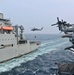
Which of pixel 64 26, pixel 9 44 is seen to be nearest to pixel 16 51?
pixel 9 44

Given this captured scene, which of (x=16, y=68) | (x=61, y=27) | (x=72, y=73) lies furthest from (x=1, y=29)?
(x=72, y=73)

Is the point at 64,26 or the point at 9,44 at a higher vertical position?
the point at 64,26

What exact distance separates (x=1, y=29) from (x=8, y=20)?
247 inches

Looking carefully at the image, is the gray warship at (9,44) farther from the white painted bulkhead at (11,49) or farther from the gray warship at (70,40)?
the gray warship at (70,40)

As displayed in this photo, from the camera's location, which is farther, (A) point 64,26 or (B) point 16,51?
(B) point 16,51

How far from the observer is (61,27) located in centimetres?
2645

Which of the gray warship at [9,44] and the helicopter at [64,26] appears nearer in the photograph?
→ the helicopter at [64,26]

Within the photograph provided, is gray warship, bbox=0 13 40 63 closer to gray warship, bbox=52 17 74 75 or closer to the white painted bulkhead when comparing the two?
the white painted bulkhead

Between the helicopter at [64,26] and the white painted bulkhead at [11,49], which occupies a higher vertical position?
the helicopter at [64,26]

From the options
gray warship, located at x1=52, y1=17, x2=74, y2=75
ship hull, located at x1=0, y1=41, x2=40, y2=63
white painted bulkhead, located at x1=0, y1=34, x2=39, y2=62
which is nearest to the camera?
gray warship, located at x1=52, y1=17, x2=74, y2=75

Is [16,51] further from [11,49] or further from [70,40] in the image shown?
[70,40]

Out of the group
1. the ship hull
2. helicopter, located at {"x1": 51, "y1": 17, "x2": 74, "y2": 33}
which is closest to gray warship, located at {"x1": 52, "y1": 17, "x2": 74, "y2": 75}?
helicopter, located at {"x1": 51, "y1": 17, "x2": 74, "y2": 33}

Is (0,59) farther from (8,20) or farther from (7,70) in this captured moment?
(8,20)

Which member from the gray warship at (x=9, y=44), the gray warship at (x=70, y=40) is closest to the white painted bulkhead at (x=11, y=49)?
the gray warship at (x=9, y=44)
